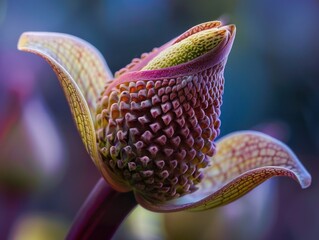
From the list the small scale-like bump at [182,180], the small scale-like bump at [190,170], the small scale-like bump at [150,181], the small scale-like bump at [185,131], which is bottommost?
the small scale-like bump at [182,180]

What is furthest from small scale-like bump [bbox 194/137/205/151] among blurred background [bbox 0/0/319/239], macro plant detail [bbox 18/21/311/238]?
blurred background [bbox 0/0/319/239]

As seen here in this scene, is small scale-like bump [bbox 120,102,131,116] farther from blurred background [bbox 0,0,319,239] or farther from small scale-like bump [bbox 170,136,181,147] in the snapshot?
blurred background [bbox 0,0,319,239]

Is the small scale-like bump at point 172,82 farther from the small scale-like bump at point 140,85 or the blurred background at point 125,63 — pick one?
the blurred background at point 125,63

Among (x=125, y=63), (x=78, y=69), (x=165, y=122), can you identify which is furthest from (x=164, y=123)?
(x=125, y=63)

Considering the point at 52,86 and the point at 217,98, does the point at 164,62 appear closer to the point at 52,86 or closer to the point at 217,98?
the point at 217,98

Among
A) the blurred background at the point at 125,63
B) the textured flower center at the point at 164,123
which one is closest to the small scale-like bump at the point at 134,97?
the textured flower center at the point at 164,123

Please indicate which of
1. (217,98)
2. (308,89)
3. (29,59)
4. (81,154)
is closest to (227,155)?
(217,98)
